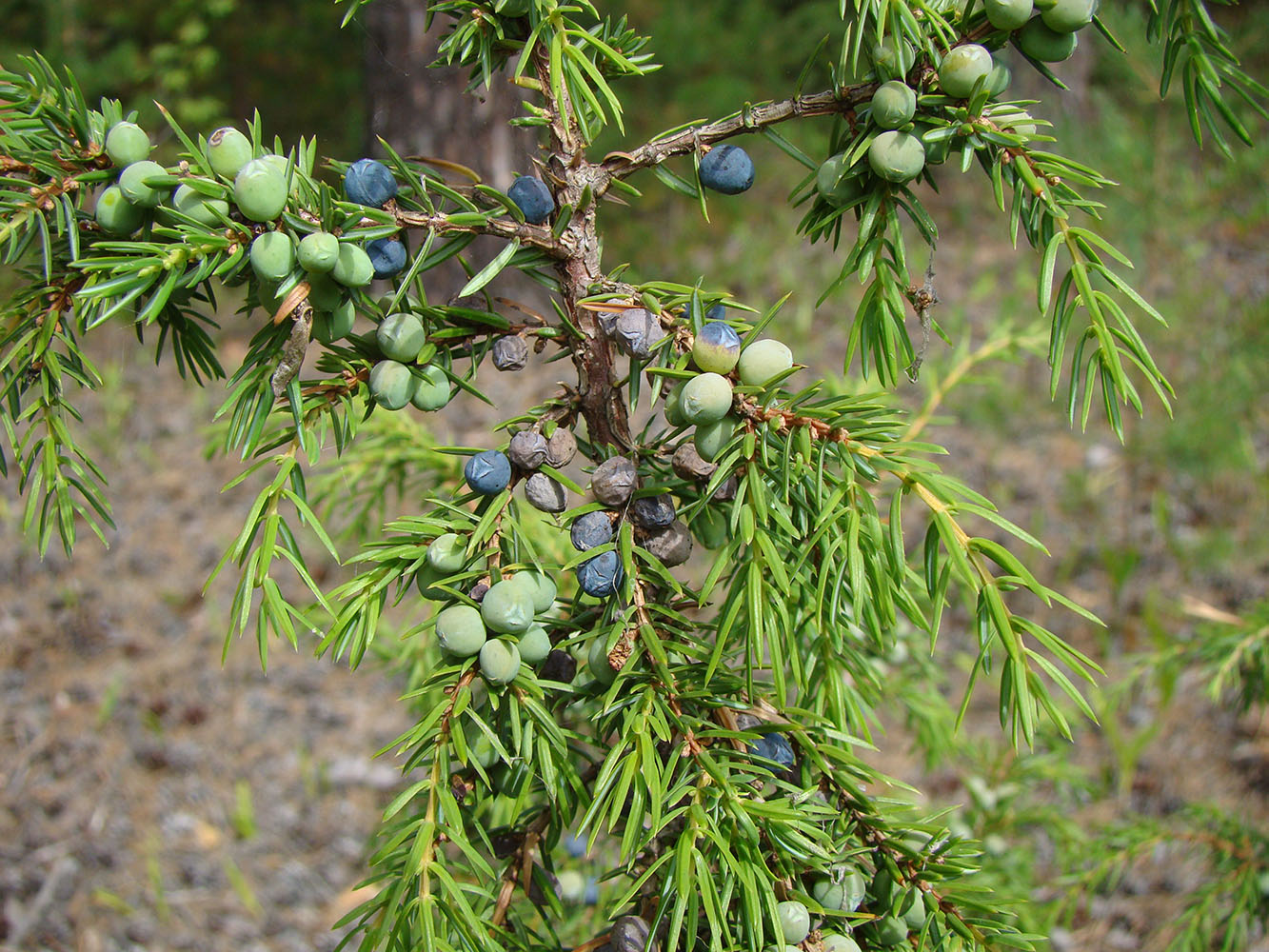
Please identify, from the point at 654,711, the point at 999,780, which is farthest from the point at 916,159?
the point at 999,780

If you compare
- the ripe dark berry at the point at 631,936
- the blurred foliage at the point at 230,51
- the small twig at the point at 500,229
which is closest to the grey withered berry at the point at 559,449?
the small twig at the point at 500,229

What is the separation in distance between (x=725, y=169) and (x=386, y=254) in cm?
20

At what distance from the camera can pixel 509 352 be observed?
53 cm

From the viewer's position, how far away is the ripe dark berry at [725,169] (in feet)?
1.72

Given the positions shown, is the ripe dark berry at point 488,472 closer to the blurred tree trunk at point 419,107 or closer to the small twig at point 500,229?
the small twig at point 500,229

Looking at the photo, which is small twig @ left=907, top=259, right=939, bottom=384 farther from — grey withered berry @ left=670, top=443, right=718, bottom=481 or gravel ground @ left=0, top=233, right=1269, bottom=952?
gravel ground @ left=0, top=233, right=1269, bottom=952

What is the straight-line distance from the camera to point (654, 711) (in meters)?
0.51

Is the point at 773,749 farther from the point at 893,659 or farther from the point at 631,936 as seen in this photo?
the point at 893,659

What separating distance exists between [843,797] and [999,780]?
76 centimetres

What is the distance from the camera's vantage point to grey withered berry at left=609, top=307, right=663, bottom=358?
1.67ft

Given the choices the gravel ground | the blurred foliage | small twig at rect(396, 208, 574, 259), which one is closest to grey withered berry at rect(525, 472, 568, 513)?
small twig at rect(396, 208, 574, 259)

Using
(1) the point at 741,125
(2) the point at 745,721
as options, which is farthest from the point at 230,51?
(2) the point at 745,721

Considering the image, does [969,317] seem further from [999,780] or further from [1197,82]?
[1197,82]

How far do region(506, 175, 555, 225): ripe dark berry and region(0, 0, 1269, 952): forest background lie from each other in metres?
0.23
